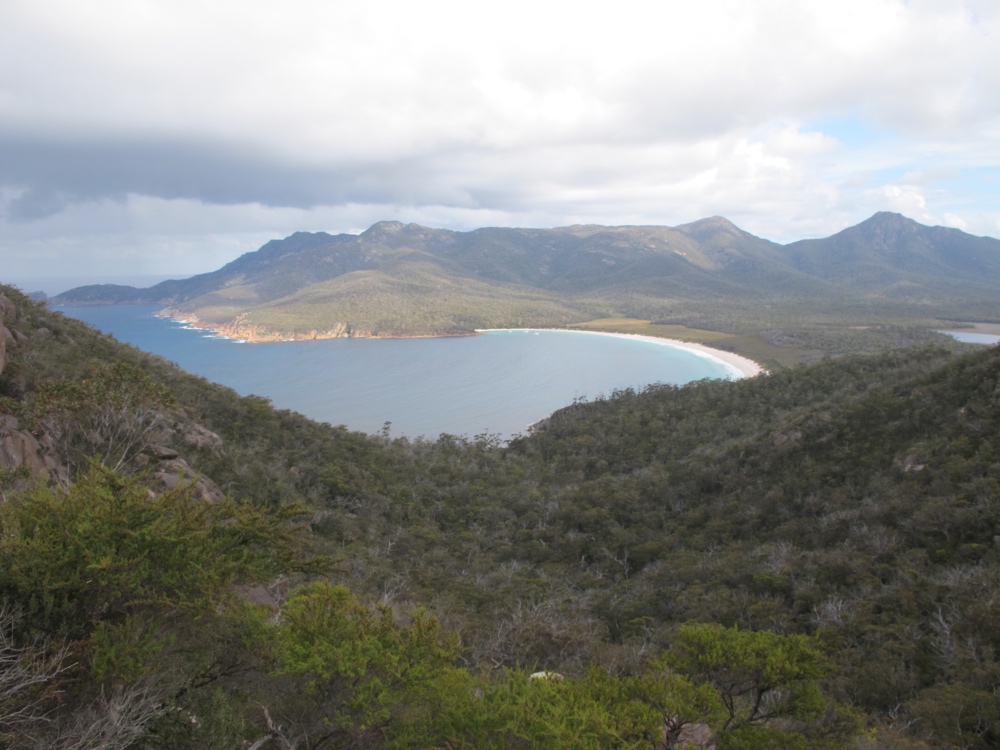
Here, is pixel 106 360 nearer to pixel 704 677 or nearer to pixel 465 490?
pixel 465 490

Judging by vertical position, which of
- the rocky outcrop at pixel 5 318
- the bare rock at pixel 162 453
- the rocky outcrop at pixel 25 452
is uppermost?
the rocky outcrop at pixel 5 318

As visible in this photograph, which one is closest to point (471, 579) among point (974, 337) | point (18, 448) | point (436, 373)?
point (18, 448)

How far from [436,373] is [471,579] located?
66.3m

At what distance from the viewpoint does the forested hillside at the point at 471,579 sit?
20.8 ft

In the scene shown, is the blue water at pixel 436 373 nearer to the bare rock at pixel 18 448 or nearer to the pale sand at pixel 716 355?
the pale sand at pixel 716 355

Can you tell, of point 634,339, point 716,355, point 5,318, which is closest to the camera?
point 5,318

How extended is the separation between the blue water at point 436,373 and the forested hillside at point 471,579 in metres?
27.4

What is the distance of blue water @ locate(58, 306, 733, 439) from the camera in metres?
61.7

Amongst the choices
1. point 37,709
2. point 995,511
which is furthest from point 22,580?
point 995,511

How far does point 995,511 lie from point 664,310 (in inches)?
5909

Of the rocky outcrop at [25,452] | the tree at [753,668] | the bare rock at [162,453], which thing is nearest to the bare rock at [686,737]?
the tree at [753,668]

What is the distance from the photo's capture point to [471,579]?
19.9 meters

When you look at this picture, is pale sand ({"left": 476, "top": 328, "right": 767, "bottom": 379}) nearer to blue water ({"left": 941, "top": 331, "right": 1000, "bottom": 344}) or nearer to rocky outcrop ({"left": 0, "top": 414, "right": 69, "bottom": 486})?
blue water ({"left": 941, "top": 331, "right": 1000, "bottom": 344})

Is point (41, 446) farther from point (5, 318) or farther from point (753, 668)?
point (753, 668)
